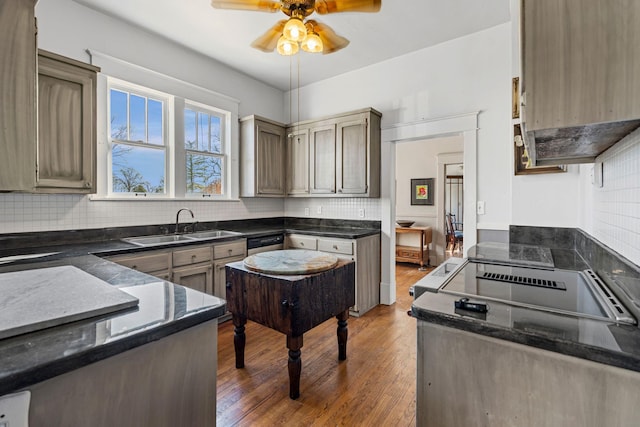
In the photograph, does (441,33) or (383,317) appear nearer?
(441,33)

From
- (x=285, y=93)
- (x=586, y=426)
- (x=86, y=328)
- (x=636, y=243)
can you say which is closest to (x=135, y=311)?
(x=86, y=328)

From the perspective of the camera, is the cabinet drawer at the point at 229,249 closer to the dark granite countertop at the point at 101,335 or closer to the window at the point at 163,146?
the window at the point at 163,146

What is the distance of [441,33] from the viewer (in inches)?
124

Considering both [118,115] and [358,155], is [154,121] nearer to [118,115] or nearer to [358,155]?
[118,115]

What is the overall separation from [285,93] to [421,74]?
84.4 inches

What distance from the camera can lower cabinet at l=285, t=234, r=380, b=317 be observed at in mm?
3389

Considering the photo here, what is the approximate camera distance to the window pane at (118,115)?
9.62 feet

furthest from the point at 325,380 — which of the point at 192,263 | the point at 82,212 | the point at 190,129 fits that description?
the point at 190,129

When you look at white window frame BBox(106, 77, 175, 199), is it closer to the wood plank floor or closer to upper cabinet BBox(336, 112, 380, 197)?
the wood plank floor

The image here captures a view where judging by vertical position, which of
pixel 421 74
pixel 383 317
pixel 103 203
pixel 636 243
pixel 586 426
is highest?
pixel 421 74

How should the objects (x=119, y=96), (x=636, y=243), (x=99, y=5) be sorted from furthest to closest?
(x=119, y=96) → (x=99, y=5) → (x=636, y=243)

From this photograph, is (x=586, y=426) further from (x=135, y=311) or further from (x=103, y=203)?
(x=103, y=203)

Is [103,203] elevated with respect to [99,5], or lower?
lower

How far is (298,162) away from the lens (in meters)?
4.18
